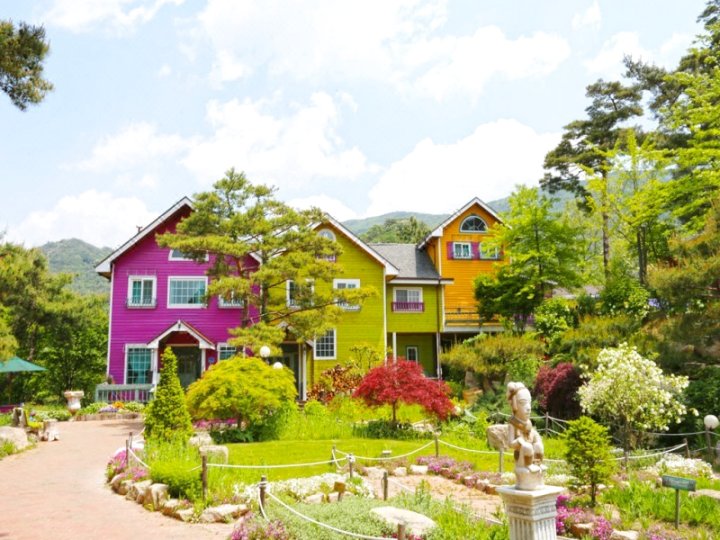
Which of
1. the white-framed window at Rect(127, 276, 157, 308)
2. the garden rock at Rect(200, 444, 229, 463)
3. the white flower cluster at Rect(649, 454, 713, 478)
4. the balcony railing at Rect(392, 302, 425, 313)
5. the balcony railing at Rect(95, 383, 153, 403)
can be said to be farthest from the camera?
the balcony railing at Rect(392, 302, 425, 313)

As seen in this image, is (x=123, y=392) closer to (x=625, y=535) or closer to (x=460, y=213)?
(x=460, y=213)

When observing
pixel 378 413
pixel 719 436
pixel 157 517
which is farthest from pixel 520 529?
pixel 378 413

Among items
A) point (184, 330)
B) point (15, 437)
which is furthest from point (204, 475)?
point (184, 330)

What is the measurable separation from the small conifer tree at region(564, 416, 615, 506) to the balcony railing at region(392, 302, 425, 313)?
71.3 feet

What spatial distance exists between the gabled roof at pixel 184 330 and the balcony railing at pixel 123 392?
6.44 feet

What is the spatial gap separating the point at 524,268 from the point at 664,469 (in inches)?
708

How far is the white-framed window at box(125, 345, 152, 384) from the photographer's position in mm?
27406

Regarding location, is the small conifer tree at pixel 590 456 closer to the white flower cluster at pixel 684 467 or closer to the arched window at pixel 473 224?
the white flower cluster at pixel 684 467

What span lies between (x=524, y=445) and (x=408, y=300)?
25.4 metres

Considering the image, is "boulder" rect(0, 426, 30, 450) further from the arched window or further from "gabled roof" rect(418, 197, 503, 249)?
the arched window

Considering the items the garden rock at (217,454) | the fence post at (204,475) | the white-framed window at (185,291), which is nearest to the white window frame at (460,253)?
the white-framed window at (185,291)

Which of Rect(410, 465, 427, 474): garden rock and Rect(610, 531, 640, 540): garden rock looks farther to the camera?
Rect(410, 465, 427, 474): garden rock

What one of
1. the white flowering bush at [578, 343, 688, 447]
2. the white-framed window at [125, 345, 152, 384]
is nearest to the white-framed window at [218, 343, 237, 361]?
the white-framed window at [125, 345, 152, 384]

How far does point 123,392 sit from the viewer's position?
26.2 metres
